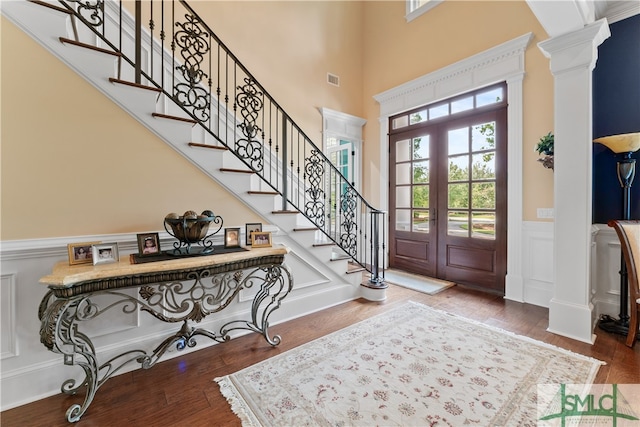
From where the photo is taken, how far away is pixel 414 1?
4.65 metres

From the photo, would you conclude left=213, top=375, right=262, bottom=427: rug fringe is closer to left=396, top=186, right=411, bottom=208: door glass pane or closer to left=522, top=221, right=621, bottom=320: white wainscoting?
left=522, top=221, right=621, bottom=320: white wainscoting

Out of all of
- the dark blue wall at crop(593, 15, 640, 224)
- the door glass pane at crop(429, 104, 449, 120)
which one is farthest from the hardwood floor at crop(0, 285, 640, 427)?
the door glass pane at crop(429, 104, 449, 120)

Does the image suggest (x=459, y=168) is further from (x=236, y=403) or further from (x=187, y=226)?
(x=236, y=403)

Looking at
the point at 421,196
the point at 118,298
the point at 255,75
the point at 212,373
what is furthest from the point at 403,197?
the point at 118,298

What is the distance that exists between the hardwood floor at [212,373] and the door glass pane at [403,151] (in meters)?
2.52

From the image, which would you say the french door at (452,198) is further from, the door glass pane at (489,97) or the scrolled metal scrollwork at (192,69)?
the scrolled metal scrollwork at (192,69)

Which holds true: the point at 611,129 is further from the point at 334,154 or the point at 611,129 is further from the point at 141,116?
the point at 141,116

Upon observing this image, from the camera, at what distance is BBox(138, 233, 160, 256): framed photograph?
6.11 feet

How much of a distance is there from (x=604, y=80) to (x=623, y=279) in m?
1.98

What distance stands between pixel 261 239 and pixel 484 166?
322 centimetres

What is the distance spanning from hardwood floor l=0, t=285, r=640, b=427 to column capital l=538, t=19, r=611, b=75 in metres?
2.39

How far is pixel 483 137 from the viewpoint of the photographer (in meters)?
3.76

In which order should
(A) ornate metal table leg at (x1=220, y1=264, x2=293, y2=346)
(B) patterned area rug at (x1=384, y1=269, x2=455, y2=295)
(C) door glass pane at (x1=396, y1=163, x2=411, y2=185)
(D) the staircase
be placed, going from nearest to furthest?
(D) the staircase
(A) ornate metal table leg at (x1=220, y1=264, x2=293, y2=346)
(B) patterned area rug at (x1=384, y1=269, x2=455, y2=295)
(C) door glass pane at (x1=396, y1=163, x2=411, y2=185)

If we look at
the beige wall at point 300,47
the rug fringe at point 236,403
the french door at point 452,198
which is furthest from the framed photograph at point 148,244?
the french door at point 452,198
